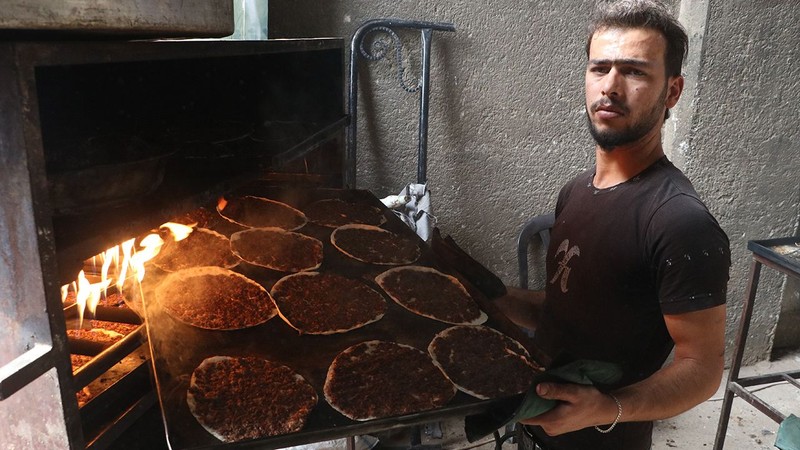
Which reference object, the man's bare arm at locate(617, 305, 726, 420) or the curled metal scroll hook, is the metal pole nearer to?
the curled metal scroll hook

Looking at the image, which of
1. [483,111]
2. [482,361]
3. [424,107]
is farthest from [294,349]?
[483,111]

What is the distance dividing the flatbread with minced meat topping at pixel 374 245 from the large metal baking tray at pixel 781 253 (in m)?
1.94

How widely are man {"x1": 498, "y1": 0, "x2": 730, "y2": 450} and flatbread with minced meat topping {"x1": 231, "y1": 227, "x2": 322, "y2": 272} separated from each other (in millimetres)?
1061

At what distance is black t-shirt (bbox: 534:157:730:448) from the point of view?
1.85 metres

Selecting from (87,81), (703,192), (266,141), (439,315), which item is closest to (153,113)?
(87,81)

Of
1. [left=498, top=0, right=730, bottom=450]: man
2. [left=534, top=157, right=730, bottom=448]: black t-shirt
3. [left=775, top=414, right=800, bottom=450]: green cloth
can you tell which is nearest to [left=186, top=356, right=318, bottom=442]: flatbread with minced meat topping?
[left=498, top=0, right=730, bottom=450]: man

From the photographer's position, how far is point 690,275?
1.84 metres

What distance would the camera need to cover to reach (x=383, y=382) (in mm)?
1804

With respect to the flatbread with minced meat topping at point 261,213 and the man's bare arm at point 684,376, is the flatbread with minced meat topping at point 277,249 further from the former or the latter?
the man's bare arm at point 684,376

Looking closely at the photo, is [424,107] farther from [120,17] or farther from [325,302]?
[120,17]

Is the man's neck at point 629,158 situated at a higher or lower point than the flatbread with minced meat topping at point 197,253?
higher

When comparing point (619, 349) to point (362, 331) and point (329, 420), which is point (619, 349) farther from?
point (329, 420)

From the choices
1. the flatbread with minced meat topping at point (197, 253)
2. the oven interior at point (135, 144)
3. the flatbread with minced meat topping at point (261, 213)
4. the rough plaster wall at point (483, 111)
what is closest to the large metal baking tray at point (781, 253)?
the rough plaster wall at point (483, 111)

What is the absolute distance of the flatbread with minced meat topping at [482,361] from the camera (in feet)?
5.87
